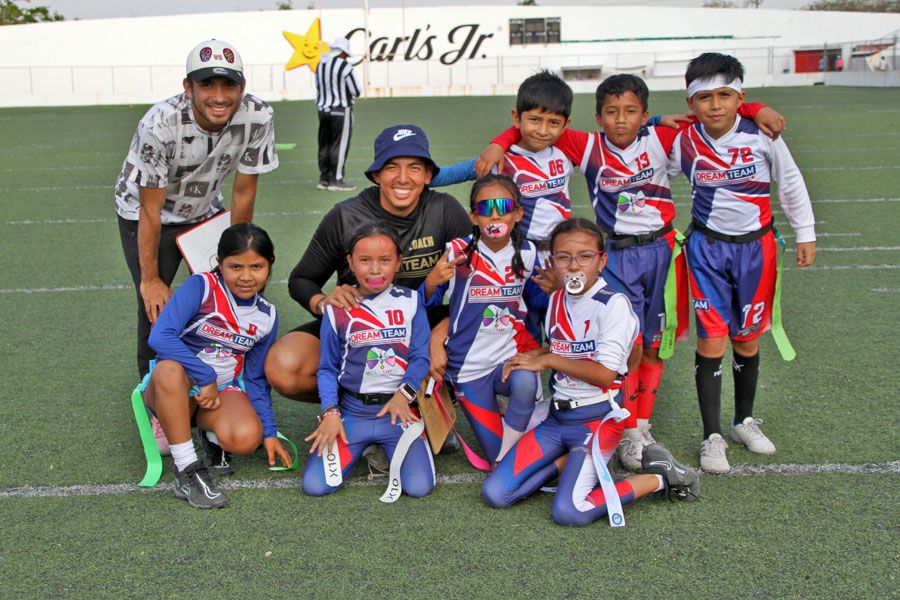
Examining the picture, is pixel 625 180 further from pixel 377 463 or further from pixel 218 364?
pixel 218 364

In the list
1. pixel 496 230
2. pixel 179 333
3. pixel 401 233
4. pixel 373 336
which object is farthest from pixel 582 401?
pixel 179 333

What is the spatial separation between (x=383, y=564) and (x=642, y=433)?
143cm

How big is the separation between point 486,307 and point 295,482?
1.07m

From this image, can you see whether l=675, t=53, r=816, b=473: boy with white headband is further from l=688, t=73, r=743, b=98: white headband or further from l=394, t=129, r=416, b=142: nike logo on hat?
l=394, t=129, r=416, b=142: nike logo on hat

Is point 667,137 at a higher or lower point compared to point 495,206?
higher

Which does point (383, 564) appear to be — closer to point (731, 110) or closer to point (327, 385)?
point (327, 385)

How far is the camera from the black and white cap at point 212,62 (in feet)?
11.8

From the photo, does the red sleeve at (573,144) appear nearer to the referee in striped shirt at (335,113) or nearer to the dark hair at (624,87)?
the dark hair at (624,87)

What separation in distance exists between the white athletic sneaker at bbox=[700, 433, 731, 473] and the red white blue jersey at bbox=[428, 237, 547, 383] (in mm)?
835

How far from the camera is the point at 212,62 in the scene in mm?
3607

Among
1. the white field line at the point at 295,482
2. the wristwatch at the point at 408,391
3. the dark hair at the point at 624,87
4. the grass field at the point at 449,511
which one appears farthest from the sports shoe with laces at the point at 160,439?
the dark hair at the point at 624,87

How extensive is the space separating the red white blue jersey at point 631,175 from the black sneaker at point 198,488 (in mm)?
1998

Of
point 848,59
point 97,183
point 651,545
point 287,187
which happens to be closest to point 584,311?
point 651,545

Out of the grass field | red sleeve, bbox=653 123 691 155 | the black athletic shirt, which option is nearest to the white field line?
the grass field
